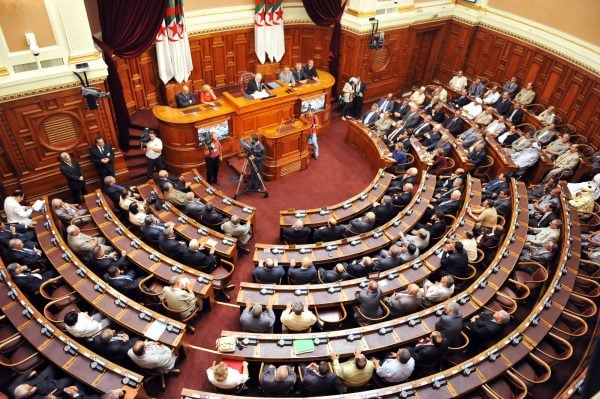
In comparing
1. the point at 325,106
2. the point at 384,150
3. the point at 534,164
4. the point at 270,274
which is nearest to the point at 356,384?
the point at 270,274

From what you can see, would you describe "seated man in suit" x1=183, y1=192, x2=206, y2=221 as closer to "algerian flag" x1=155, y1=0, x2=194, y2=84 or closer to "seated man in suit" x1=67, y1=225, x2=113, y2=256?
"seated man in suit" x1=67, y1=225, x2=113, y2=256

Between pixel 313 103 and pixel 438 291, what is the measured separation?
7.63m

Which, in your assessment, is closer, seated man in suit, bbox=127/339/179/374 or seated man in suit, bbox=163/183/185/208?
seated man in suit, bbox=127/339/179/374

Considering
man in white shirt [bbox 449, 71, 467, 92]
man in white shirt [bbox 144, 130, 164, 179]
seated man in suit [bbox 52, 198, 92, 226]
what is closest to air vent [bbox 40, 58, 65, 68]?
man in white shirt [bbox 144, 130, 164, 179]

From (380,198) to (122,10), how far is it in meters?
7.81

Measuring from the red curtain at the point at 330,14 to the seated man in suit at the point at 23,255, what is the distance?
1060 centimetres

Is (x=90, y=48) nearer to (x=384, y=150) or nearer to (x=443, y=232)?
(x=384, y=150)

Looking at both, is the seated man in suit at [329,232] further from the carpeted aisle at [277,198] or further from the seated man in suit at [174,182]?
the seated man in suit at [174,182]

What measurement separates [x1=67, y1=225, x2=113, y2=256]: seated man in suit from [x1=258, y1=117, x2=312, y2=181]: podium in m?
4.82

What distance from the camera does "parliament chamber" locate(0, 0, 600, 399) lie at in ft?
21.5

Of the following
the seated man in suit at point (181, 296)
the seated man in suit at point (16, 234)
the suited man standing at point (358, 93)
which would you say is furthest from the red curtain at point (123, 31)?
the suited man standing at point (358, 93)

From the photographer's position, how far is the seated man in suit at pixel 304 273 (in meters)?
7.96

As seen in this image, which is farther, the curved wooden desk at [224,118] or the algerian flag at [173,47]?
the algerian flag at [173,47]

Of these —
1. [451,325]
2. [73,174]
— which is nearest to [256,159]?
[73,174]
